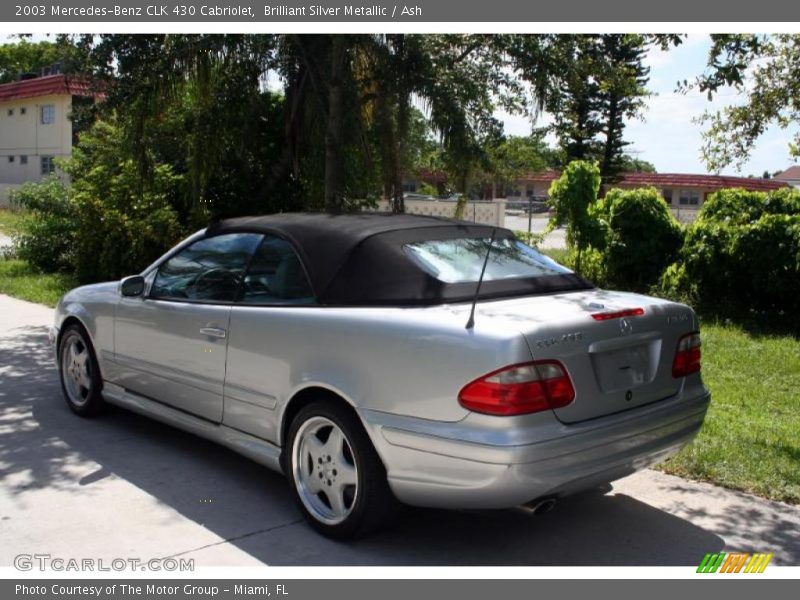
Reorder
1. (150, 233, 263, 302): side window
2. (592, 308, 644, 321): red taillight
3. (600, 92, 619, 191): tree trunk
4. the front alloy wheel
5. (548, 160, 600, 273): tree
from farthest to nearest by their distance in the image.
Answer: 1. (600, 92, 619, 191): tree trunk
2. (548, 160, 600, 273): tree
3. (150, 233, 263, 302): side window
4. the front alloy wheel
5. (592, 308, 644, 321): red taillight

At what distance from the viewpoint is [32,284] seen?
46.3ft

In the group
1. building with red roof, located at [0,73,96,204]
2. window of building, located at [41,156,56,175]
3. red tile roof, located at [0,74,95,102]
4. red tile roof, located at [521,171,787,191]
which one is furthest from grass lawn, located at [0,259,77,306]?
red tile roof, located at [521,171,787,191]

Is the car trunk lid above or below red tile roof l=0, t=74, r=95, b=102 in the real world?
below

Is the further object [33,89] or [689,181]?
[689,181]

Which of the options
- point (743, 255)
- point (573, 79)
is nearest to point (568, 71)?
point (573, 79)

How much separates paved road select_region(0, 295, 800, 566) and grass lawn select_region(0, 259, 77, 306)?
24.7ft

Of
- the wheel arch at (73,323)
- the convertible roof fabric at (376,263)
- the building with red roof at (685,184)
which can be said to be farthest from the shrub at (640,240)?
the building with red roof at (685,184)

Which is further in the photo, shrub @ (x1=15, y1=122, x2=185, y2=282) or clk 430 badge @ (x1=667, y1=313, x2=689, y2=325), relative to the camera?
shrub @ (x1=15, y1=122, x2=185, y2=282)

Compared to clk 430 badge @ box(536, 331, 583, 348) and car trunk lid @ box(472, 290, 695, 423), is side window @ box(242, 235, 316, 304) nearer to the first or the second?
car trunk lid @ box(472, 290, 695, 423)

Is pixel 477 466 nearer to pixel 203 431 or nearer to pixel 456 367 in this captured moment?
pixel 456 367

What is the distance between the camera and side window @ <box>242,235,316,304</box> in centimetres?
473

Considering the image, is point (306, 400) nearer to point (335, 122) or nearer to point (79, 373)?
point (79, 373)

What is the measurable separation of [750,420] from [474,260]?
119 inches

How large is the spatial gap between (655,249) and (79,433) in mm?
8916
